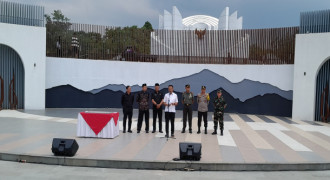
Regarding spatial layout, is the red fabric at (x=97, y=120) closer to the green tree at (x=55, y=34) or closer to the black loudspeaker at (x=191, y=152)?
the black loudspeaker at (x=191, y=152)

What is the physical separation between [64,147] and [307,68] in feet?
38.9

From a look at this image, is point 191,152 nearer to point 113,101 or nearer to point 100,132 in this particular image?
point 100,132

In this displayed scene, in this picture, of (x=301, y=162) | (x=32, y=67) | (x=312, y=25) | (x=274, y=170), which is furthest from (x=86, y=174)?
(x=312, y=25)

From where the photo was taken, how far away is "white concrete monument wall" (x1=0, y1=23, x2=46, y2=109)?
15828mm

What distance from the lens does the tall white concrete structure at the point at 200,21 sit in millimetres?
41509

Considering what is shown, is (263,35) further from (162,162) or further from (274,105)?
(162,162)

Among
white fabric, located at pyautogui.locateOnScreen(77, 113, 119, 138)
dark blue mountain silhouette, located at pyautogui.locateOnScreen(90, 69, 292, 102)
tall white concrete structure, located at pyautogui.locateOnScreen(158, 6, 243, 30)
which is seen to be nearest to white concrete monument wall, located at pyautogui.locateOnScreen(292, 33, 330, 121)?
dark blue mountain silhouette, located at pyautogui.locateOnScreen(90, 69, 292, 102)

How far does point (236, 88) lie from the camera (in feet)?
56.1

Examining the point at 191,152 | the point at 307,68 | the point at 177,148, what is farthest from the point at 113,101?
the point at 191,152

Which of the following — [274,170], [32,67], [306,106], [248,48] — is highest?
[248,48]

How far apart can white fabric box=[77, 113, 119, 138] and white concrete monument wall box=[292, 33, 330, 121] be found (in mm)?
9485

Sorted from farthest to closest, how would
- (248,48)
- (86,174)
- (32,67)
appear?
(248,48) → (32,67) → (86,174)

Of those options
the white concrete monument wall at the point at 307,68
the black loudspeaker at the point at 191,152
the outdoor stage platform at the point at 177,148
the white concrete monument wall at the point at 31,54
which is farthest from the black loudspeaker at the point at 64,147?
the white concrete monument wall at the point at 307,68

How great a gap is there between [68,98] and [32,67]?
261 cm
